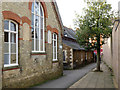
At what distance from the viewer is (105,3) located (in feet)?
56.5

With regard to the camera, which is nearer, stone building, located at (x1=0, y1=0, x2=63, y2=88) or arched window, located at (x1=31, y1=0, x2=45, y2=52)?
stone building, located at (x1=0, y1=0, x2=63, y2=88)

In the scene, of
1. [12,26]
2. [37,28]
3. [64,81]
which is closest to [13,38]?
[12,26]

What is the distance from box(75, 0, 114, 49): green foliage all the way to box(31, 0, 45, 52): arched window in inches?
287

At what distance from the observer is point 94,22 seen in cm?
1814

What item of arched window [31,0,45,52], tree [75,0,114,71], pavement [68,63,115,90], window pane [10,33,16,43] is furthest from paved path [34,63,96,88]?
tree [75,0,114,71]

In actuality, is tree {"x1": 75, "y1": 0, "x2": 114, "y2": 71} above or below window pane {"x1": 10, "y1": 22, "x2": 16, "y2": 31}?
above

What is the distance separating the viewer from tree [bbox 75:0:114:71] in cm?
1734

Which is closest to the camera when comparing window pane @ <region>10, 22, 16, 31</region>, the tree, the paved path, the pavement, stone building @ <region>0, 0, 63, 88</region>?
stone building @ <region>0, 0, 63, 88</region>

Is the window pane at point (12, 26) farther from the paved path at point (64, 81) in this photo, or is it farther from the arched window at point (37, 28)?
the paved path at point (64, 81)

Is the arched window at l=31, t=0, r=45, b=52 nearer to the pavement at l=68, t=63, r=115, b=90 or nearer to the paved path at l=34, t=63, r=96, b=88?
the paved path at l=34, t=63, r=96, b=88

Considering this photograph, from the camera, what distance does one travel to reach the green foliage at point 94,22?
56.9 feet

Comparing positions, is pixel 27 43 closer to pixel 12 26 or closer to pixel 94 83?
pixel 12 26

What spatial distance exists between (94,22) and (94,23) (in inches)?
4.4

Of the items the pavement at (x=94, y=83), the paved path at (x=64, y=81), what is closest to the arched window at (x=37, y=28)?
the paved path at (x=64, y=81)
